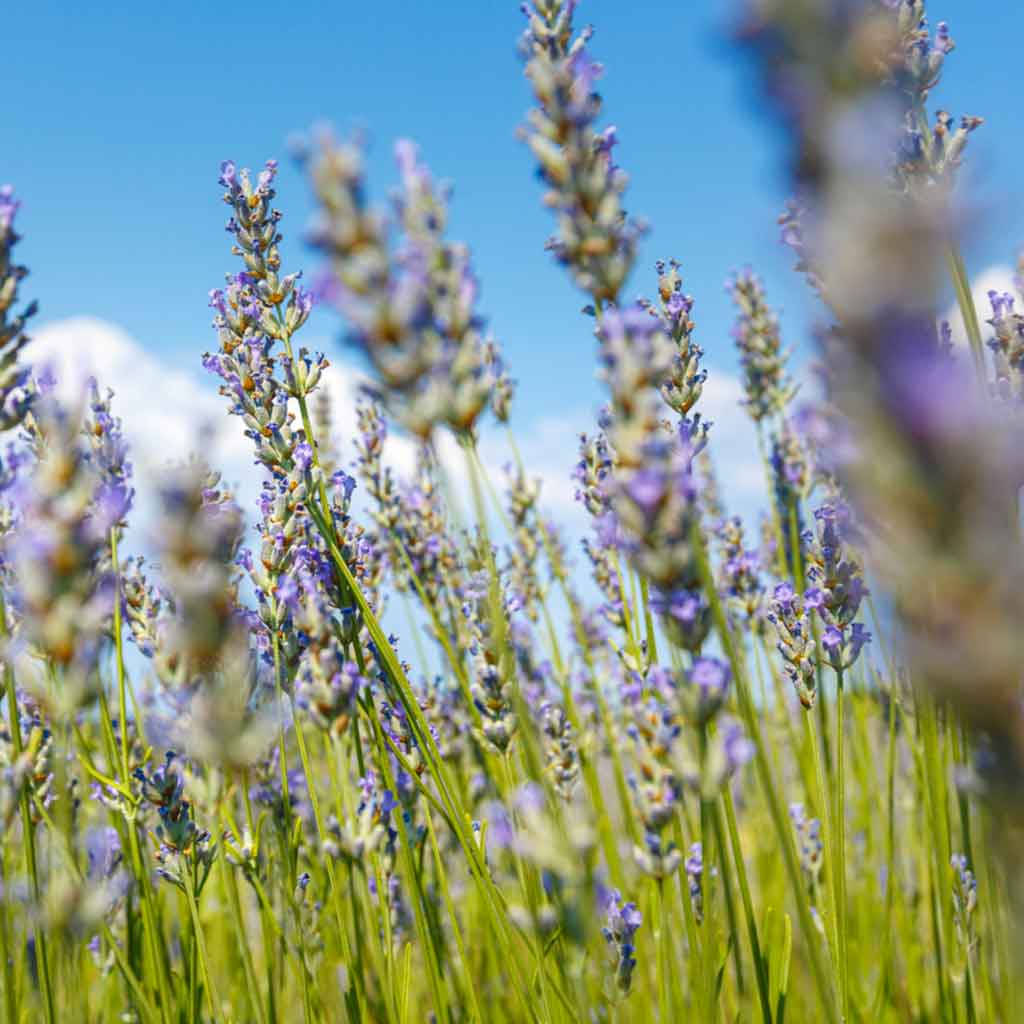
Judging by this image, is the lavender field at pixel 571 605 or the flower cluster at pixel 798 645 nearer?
the lavender field at pixel 571 605

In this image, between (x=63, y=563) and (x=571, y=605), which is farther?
(x=571, y=605)

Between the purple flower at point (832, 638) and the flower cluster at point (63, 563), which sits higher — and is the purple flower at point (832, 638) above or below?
below

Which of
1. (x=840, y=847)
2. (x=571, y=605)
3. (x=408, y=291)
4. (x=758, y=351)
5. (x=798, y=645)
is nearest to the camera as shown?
(x=408, y=291)

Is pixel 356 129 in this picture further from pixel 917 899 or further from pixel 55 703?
pixel 917 899

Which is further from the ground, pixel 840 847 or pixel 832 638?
pixel 832 638

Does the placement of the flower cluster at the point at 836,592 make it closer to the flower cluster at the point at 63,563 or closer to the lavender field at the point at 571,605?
the lavender field at the point at 571,605

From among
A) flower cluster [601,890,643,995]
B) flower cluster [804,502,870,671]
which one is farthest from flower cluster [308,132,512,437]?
flower cluster [601,890,643,995]

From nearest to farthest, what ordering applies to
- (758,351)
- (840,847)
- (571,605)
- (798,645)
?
(840,847)
(798,645)
(571,605)
(758,351)

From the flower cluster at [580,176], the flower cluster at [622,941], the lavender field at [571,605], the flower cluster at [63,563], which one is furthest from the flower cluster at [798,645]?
the flower cluster at [63,563]

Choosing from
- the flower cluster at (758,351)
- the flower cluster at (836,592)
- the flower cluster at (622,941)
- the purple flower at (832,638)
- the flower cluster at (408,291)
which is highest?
the flower cluster at (758,351)

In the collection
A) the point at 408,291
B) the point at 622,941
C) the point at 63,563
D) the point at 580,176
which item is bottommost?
the point at 622,941

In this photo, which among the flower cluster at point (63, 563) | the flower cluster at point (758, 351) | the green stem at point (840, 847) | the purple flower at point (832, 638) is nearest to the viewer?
the flower cluster at point (63, 563)

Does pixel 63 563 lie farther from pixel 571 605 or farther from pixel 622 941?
pixel 571 605

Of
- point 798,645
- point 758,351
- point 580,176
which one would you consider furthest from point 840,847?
point 758,351
